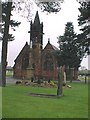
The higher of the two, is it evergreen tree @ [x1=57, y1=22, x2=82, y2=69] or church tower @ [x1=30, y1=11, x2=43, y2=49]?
church tower @ [x1=30, y1=11, x2=43, y2=49]

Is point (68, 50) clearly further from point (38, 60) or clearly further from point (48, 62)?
point (48, 62)

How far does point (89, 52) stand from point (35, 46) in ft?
60.2

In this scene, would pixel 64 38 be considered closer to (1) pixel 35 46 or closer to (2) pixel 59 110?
(1) pixel 35 46

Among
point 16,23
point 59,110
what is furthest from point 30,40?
point 59,110

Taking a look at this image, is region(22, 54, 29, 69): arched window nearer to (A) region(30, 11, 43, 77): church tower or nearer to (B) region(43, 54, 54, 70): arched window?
(A) region(30, 11, 43, 77): church tower

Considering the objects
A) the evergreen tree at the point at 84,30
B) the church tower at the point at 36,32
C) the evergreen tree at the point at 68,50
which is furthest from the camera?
the church tower at the point at 36,32

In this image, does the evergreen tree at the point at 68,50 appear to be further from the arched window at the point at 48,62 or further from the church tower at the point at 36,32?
the arched window at the point at 48,62

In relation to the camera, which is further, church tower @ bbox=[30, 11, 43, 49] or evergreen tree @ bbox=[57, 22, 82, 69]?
church tower @ bbox=[30, 11, 43, 49]

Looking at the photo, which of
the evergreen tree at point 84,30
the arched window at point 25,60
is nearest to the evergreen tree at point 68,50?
the evergreen tree at point 84,30

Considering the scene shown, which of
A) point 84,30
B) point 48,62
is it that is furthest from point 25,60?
point 84,30

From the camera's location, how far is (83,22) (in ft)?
170

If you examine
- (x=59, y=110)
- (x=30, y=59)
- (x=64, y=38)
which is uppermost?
(x=64, y=38)

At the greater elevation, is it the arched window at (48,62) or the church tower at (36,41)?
the church tower at (36,41)

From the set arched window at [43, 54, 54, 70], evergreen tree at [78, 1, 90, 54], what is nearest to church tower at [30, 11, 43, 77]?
arched window at [43, 54, 54, 70]
